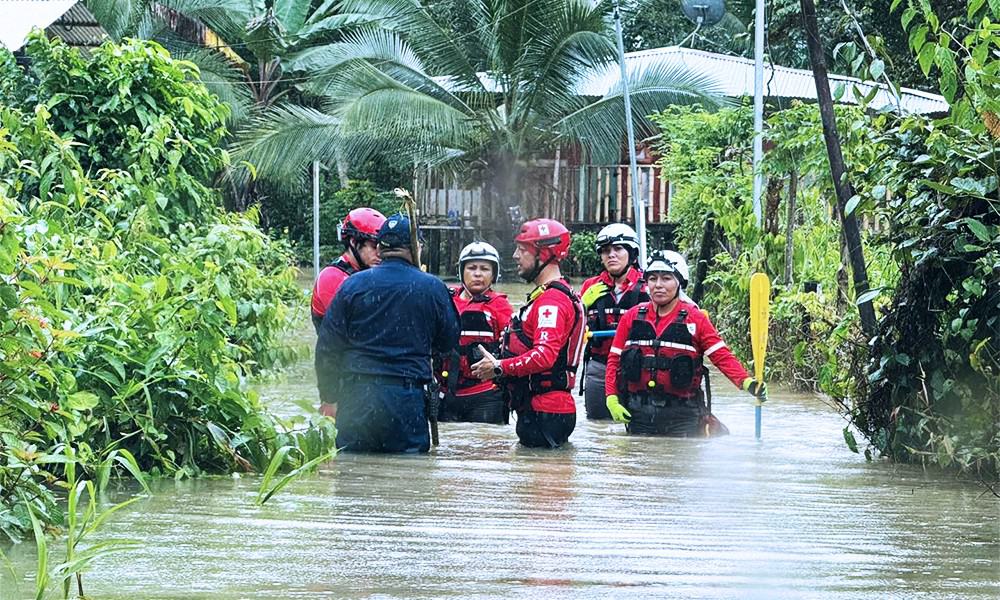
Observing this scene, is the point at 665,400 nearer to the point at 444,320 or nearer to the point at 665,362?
the point at 665,362

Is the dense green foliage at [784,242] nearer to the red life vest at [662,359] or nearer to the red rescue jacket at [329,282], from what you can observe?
the red life vest at [662,359]

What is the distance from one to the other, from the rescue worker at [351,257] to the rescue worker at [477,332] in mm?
913

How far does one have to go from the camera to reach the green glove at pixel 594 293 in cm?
1191

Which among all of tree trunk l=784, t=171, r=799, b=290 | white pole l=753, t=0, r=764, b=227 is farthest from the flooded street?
white pole l=753, t=0, r=764, b=227

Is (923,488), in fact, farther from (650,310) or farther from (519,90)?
(519,90)

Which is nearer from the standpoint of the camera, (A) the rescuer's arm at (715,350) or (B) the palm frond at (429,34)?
(A) the rescuer's arm at (715,350)

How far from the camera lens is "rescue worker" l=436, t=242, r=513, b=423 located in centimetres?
1107

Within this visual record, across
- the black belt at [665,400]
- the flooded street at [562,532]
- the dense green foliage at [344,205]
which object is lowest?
the flooded street at [562,532]

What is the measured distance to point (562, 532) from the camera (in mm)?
6180

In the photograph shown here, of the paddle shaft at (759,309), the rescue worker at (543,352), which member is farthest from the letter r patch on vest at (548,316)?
the paddle shaft at (759,309)

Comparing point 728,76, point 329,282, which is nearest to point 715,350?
point 329,282

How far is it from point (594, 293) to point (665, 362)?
1778 millimetres

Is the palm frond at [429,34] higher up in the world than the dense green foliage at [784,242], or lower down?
higher up

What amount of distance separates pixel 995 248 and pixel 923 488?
126 centimetres
